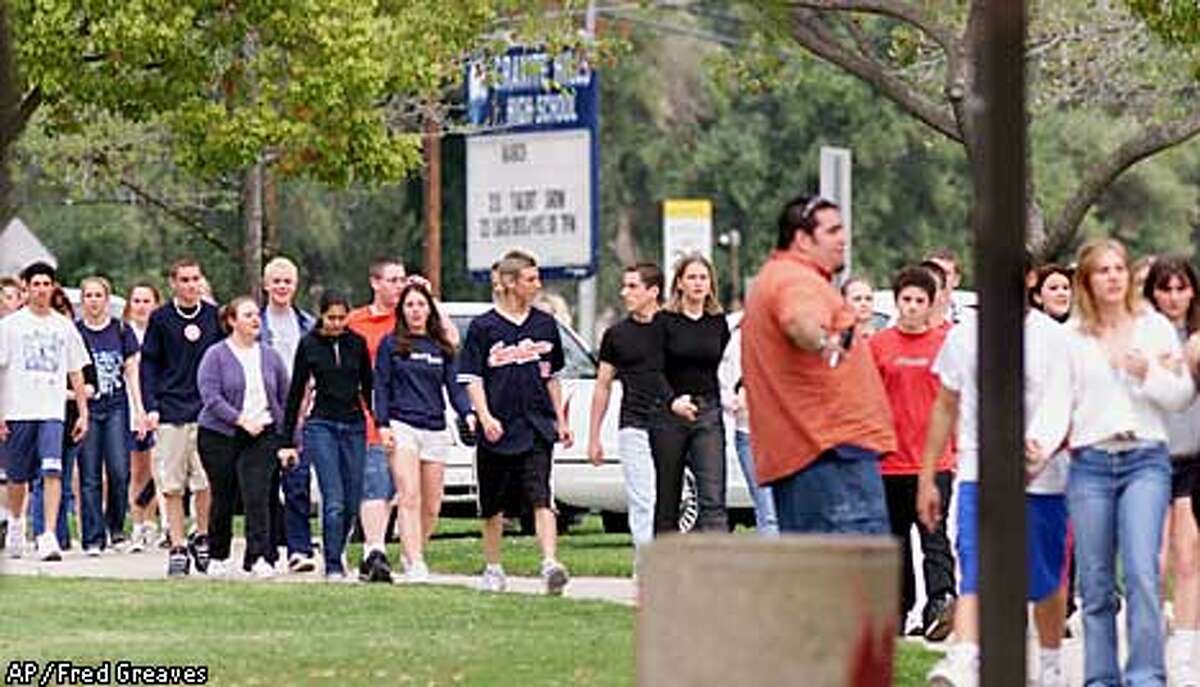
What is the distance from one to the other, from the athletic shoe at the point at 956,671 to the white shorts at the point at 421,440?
6.51 meters

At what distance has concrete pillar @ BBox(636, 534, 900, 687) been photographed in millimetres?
8992

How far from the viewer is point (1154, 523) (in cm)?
1306

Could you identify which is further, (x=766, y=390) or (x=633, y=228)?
(x=633, y=228)

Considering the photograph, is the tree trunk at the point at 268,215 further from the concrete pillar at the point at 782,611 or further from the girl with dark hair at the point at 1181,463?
the concrete pillar at the point at 782,611

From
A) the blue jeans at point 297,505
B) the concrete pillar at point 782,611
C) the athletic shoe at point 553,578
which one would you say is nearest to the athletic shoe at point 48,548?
the blue jeans at point 297,505

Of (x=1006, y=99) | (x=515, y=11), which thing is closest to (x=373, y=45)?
(x=515, y=11)

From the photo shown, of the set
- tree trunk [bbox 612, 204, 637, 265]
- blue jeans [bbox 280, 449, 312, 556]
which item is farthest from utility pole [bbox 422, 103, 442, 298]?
tree trunk [bbox 612, 204, 637, 265]

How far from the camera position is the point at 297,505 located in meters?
21.2

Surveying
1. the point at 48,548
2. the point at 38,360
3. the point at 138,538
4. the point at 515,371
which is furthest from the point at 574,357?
the point at 515,371

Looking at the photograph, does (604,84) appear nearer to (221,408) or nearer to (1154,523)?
(221,408)

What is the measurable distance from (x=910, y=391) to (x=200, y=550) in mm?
6475

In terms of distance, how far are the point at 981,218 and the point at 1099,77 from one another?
21.8 metres

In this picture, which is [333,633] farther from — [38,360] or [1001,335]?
[1001,335]

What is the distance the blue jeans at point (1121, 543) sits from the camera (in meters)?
13.1
